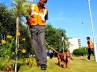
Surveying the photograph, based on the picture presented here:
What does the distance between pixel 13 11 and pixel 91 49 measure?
556 inches

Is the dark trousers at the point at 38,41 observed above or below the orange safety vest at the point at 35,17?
below

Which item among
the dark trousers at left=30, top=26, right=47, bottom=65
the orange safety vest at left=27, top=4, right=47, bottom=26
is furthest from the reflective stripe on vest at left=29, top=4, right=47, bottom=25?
the dark trousers at left=30, top=26, right=47, bottom=65

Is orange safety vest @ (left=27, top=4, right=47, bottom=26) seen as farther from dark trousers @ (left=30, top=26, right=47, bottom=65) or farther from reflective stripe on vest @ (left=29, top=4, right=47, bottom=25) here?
dark trousers @ (left=30, top=26, right=47, bottom=65)

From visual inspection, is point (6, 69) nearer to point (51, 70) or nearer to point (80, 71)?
point (51, 70)

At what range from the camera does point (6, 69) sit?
10.7 meters

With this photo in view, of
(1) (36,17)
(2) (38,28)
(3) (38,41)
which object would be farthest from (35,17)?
(3) (38,41)

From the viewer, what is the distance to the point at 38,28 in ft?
35.4

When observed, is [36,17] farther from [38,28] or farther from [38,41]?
[38,41]

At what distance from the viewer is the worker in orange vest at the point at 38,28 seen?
35.4 ft

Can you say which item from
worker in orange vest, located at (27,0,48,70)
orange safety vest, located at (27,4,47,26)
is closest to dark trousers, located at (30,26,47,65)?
worker in orange vest, located at (27,0,48,70)

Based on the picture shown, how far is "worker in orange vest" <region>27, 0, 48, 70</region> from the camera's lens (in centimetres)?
1079

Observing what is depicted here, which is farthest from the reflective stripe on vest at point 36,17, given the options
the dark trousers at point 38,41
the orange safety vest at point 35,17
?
the dark trousers at point 38,41

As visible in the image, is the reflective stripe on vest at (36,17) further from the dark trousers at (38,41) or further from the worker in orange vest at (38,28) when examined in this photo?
the dark trousers at (38,41)

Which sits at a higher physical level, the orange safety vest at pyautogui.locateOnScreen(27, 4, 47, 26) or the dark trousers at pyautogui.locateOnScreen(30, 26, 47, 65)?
the orange safety vest at pyautogui.locateOnScreen(27, 4, 47, 26)
